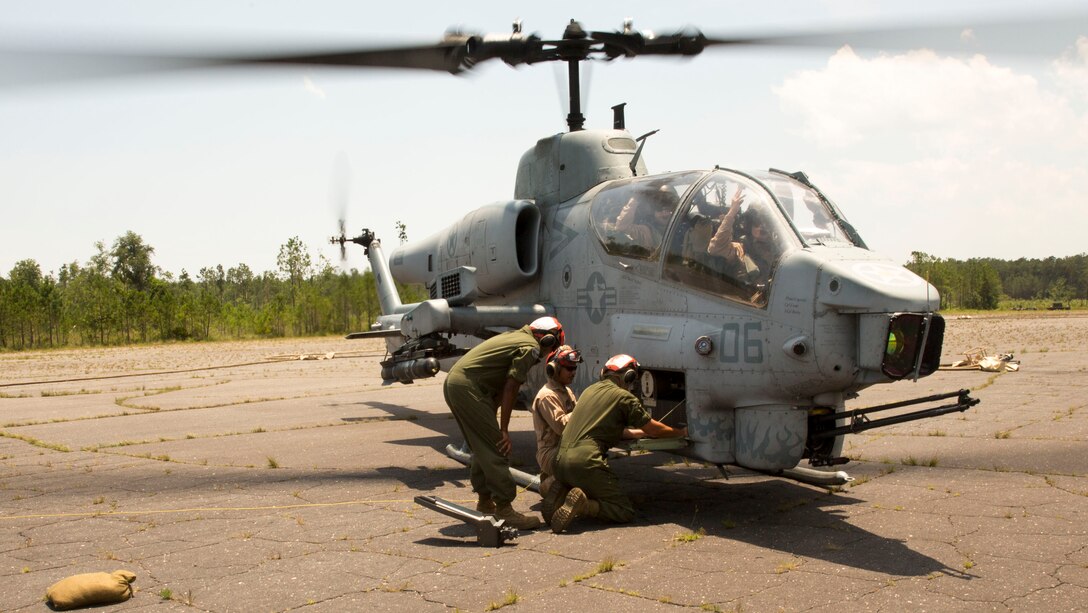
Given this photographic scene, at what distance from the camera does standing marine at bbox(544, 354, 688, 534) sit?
6594 millimetres

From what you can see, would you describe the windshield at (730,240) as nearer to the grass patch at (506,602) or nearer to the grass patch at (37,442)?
the grass patch at (506,602)

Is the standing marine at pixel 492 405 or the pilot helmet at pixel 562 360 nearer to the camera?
the standing marine at pixel 492 405

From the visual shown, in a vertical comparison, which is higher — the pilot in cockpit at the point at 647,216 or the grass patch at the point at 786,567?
Result: the pilot in cockpit at the point at 647,216

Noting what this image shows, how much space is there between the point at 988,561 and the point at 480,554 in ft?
10.7

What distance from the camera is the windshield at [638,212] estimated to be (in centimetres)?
757

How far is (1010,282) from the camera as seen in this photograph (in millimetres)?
139375

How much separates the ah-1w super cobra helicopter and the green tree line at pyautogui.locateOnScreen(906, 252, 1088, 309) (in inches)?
2588

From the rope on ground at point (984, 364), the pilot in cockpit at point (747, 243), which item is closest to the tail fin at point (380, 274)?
the pilot in cockpit at point (747, 243)

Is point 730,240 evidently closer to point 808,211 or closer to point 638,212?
point 808,211

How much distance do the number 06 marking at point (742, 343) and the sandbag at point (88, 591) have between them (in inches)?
174

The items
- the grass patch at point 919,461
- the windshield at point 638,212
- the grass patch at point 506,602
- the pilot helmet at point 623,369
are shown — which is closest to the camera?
the grass patch at point 506,602

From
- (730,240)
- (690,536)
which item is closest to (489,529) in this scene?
(690,536)

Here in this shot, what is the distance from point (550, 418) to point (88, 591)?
142 inches

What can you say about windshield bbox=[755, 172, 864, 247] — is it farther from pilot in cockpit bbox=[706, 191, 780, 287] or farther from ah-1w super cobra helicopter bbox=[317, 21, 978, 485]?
pilot in cockpit bbox=[706, 191, 780, 287]
